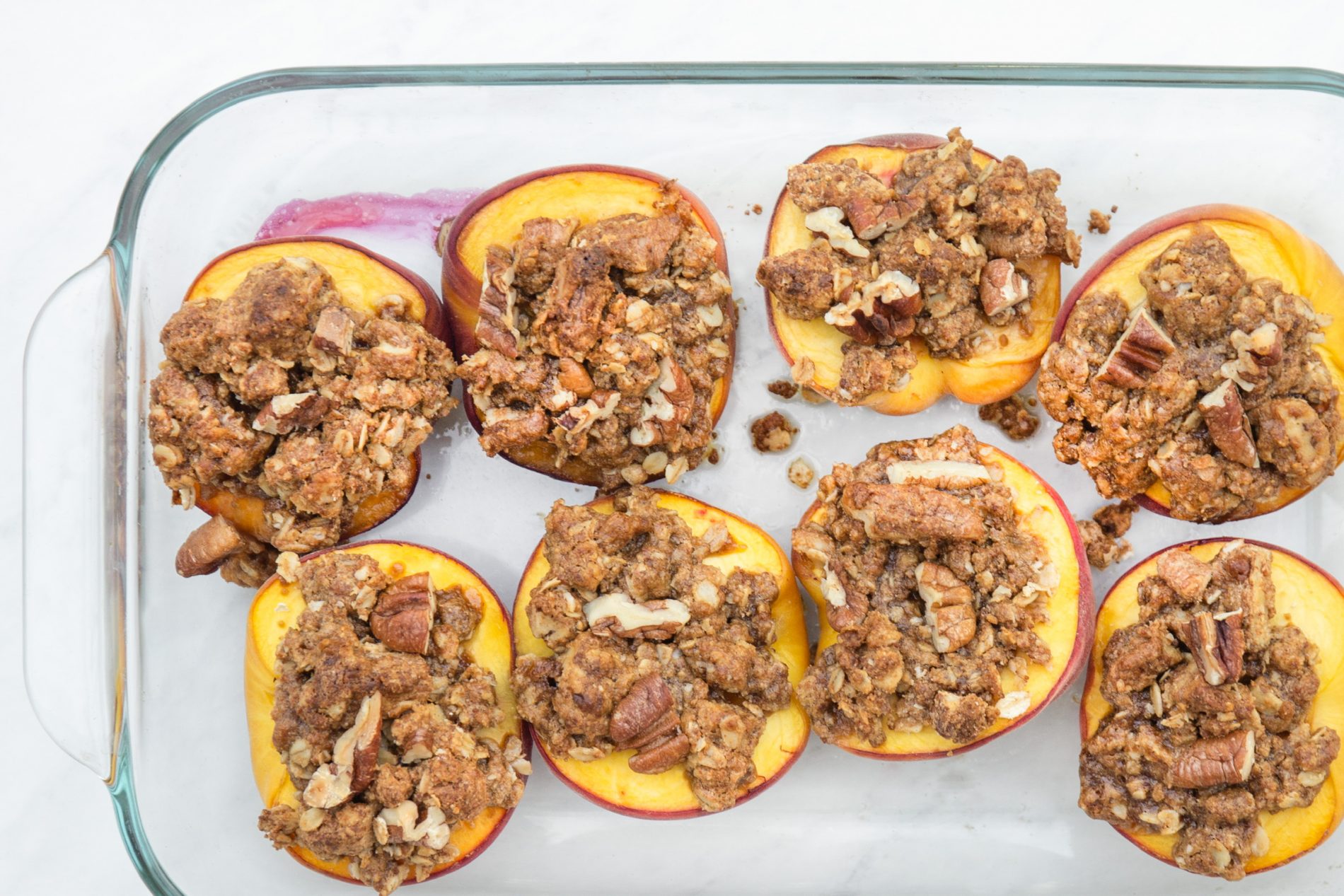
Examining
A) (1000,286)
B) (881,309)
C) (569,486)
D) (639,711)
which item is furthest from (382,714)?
(1000,286)

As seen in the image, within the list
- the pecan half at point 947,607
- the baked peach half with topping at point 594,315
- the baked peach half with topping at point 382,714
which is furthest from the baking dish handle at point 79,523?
the pecan half at point 947,607

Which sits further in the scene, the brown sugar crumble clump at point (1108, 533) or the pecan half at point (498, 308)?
the brown sugar crumble clump at point (1108, 533)

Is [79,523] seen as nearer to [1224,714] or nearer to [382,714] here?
[382,714]

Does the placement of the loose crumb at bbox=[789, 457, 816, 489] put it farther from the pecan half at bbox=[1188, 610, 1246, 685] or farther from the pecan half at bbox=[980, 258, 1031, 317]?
the pecan half at bbox=[1188, 610, 1246, 685]

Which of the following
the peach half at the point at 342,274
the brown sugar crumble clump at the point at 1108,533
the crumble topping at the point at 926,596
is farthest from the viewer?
the brown sugar crumble clump at the point at 1108,533

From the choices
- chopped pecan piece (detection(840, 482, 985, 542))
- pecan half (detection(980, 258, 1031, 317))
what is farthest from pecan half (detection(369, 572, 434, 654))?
pecan half (detection(980, 258, 1031, 317))

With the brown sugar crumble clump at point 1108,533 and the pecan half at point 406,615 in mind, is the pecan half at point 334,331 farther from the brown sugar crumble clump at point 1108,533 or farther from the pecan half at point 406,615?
the brown sugar crumble clump at point 1108,533

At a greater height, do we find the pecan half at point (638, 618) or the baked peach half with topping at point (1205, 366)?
the baked peach half with topping at point (1205, 366)
